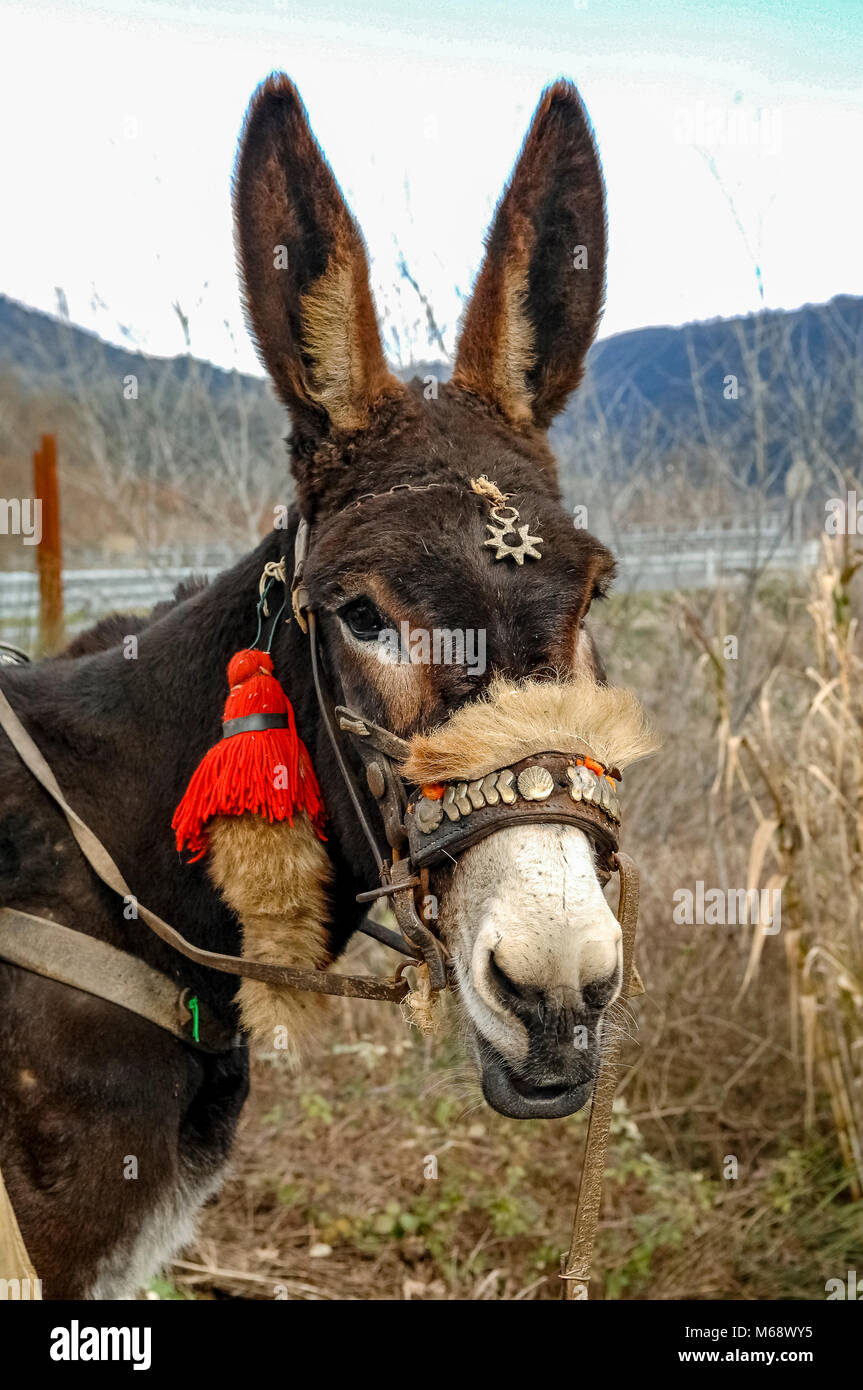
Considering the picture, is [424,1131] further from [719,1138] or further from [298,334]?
[298,334]

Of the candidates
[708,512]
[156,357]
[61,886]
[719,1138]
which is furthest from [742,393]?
[61,886]

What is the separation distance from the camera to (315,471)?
8.68ft

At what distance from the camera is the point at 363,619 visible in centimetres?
239

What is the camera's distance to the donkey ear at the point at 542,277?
2.78 metres

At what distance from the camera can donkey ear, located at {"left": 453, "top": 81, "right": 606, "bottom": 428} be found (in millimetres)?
2781

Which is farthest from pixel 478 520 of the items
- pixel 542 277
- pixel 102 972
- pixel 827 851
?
pixel 827 851

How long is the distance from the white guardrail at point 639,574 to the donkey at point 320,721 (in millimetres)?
4771

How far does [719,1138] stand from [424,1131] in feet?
4.86

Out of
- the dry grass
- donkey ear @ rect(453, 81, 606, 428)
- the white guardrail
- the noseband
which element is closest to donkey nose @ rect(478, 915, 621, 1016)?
the noseband

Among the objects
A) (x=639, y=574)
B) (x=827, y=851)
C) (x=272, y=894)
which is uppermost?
(x=639, y=574)

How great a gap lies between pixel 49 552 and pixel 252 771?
4.68 meters

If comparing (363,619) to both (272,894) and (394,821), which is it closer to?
(394,821)

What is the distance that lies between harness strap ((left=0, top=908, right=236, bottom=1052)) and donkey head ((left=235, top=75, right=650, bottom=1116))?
56 cm

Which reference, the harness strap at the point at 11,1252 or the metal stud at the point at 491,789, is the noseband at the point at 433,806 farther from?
the harness strap at the point at 11,1252
